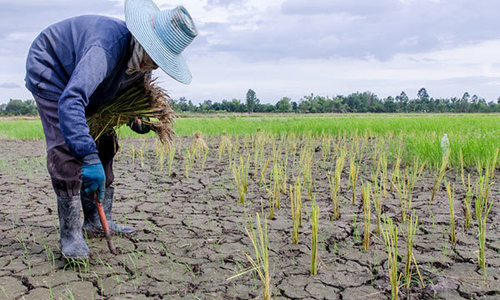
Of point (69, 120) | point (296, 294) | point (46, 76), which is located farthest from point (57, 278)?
point (296, 294)

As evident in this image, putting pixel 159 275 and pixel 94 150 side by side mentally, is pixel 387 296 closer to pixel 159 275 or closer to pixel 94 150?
pixel 159 275

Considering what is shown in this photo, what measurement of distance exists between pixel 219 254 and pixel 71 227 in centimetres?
80

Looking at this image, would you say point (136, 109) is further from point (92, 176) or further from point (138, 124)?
point (92, 176)

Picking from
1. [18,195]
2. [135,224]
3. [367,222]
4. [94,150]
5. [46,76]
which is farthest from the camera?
[18,195]

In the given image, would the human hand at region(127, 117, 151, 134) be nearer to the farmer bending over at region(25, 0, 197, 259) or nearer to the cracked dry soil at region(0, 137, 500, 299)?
the farmer bending over at region(25, 0, 197, 259)

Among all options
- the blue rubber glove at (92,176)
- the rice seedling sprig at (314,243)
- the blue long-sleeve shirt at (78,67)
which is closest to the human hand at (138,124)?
the blue long-sleeve shirt at (78,67)

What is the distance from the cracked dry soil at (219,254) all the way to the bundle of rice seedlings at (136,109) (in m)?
0.67

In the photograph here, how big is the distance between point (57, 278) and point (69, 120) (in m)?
0.77

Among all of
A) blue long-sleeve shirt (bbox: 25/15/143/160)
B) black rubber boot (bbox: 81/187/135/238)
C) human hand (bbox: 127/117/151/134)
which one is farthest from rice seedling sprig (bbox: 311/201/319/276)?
human hand (bbox: 127/117/151/134)

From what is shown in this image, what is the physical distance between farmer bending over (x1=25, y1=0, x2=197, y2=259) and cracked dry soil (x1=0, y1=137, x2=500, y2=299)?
25cm

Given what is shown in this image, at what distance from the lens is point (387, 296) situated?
188cm

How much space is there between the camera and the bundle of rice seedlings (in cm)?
270

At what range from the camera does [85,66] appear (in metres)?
1.96

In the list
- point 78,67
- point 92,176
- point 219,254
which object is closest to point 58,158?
point 92,176
